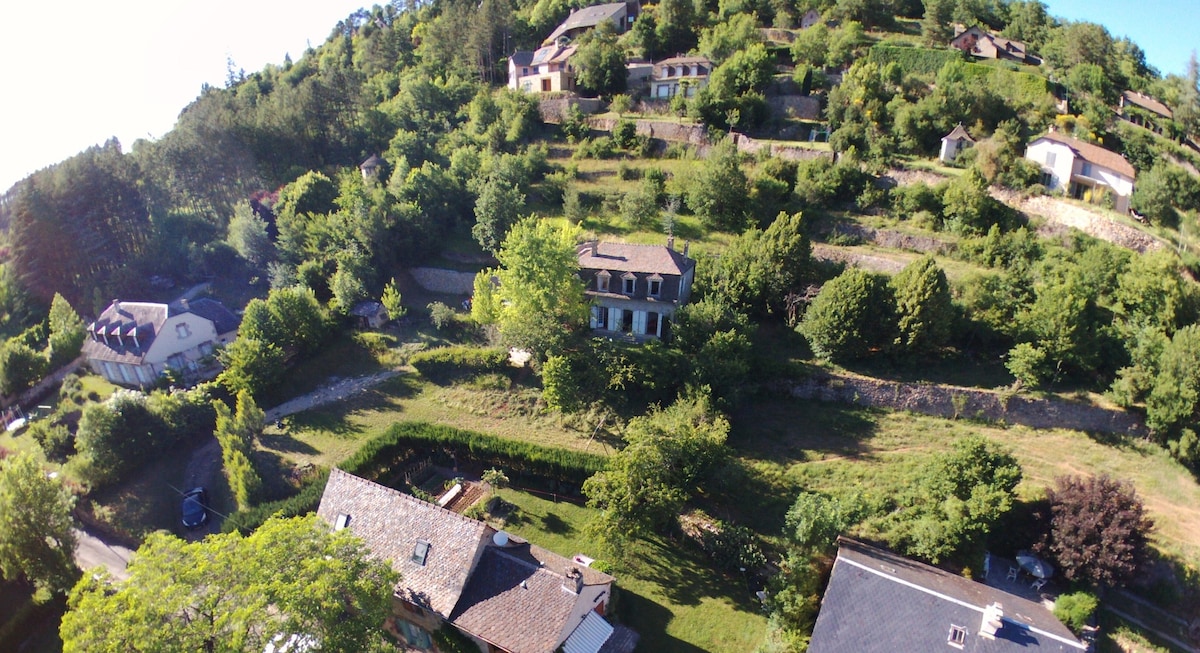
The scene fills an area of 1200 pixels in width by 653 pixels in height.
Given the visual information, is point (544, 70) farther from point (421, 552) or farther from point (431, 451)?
point (421, 552)

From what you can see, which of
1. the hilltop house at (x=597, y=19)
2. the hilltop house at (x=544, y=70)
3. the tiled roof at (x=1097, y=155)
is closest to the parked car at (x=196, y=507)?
the hilltop house at (x=544, y=70)

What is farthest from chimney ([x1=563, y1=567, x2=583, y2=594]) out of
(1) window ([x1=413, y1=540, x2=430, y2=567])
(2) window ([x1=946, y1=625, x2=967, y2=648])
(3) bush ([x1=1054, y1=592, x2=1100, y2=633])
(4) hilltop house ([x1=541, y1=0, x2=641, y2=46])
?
(4) hilltop house ([x1=541, y1=0, x2=641, y2=46])

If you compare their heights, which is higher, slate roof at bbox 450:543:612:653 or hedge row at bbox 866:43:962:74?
hedge row at bbox 866:43:962:74

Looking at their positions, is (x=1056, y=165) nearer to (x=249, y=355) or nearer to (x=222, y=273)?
(x=249, y=355)

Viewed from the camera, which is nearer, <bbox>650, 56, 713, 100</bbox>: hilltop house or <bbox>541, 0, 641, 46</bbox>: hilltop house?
<bbox>650, 56, 713, 100</bbox>: hilltop house

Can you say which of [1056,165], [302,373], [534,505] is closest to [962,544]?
[534,505]

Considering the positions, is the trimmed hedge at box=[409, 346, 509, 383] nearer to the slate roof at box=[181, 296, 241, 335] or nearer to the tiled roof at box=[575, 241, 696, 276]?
the tiled roof at box=[575, 241, 696, 276]

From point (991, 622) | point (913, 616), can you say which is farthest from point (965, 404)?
point (913, 616)

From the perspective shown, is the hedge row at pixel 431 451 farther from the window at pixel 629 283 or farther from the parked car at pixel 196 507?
the window at pixel 629 283

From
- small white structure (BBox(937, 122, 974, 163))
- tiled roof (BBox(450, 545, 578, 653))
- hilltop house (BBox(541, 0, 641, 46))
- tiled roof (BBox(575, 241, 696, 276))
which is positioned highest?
hilltop house (BBox(541, 0, 641, 46))
